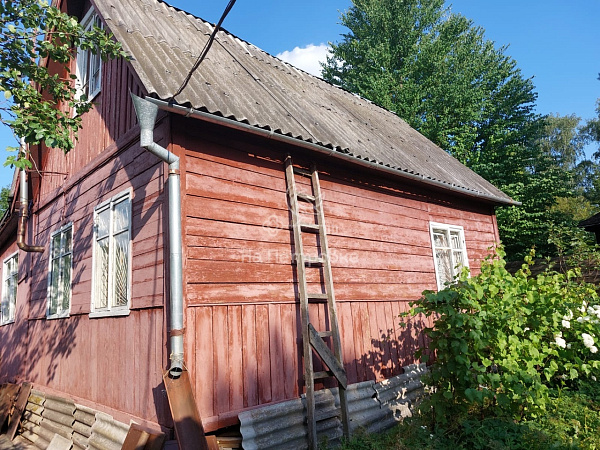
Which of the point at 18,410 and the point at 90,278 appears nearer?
the point at 90,278

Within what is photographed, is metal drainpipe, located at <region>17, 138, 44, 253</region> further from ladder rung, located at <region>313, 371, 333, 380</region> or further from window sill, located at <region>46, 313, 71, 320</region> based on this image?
ladder rung, located at <region>313, 371, 333, 380</region>

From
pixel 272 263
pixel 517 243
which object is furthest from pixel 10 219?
pixel 517 243

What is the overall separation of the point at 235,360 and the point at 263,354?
39 cm

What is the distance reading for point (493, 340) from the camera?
4.75 meters

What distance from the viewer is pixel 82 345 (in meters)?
6.17

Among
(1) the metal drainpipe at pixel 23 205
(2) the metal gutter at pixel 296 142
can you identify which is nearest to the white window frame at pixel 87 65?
(1) the metal drainpipe at pixel 23 205

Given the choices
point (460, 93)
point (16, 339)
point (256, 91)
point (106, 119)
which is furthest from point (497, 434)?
point (460, 93)

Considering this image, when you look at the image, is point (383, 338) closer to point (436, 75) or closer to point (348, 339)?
point (348, 339)

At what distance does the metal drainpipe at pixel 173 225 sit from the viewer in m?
4.11

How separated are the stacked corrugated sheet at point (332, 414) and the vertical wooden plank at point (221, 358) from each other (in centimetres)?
26

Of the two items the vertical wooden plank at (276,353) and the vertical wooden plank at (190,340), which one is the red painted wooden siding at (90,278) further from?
the vertical wooden plank at (276,353)

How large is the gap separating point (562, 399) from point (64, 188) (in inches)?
327

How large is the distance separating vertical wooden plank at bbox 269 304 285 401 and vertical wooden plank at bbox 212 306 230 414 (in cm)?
60

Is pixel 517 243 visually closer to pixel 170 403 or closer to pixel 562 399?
pixel 562 399
